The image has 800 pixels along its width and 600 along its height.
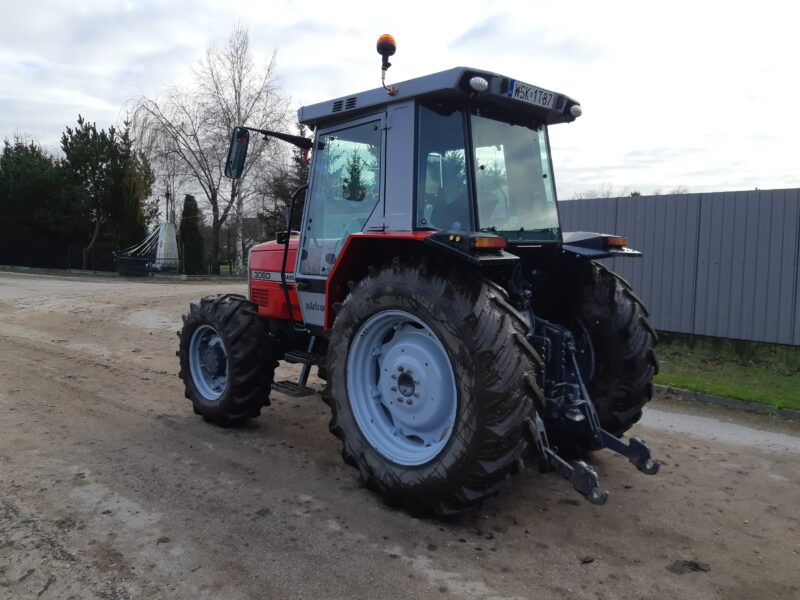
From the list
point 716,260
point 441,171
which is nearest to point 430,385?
point 441,171

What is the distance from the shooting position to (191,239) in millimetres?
30672

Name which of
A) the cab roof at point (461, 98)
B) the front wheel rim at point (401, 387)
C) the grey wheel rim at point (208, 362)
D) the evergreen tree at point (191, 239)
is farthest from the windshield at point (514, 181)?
the evergreen tree at point (191, 239)

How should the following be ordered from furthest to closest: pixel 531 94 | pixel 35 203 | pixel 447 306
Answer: pixel 35 203
pixel 531 94
pixel 447 306

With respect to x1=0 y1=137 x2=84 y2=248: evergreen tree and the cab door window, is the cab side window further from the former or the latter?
x1=0 y1=137 x2=84 y2=248: evergreen tree

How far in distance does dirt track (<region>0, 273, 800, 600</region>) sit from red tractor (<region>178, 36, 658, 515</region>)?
A: 0.33m

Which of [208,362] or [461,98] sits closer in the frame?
[461,98]

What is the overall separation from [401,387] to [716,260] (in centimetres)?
800

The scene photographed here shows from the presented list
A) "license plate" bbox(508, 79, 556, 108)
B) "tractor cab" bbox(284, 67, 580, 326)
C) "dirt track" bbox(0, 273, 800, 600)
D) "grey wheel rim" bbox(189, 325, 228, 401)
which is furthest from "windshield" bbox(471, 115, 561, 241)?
"grey wheel rim" bbox(189, 325, 228, 401)

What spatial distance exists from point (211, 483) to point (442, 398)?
1776 millimetres

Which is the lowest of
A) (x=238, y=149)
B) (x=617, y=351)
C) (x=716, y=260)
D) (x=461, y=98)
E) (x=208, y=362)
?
(x=208, y=362)

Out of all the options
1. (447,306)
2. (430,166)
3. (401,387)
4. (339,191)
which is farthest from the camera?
(339,191)

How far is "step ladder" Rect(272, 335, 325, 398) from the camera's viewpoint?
5.05 meters

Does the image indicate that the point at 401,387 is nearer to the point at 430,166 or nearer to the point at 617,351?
the point at 430,166

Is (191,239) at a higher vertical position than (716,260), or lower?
higher
